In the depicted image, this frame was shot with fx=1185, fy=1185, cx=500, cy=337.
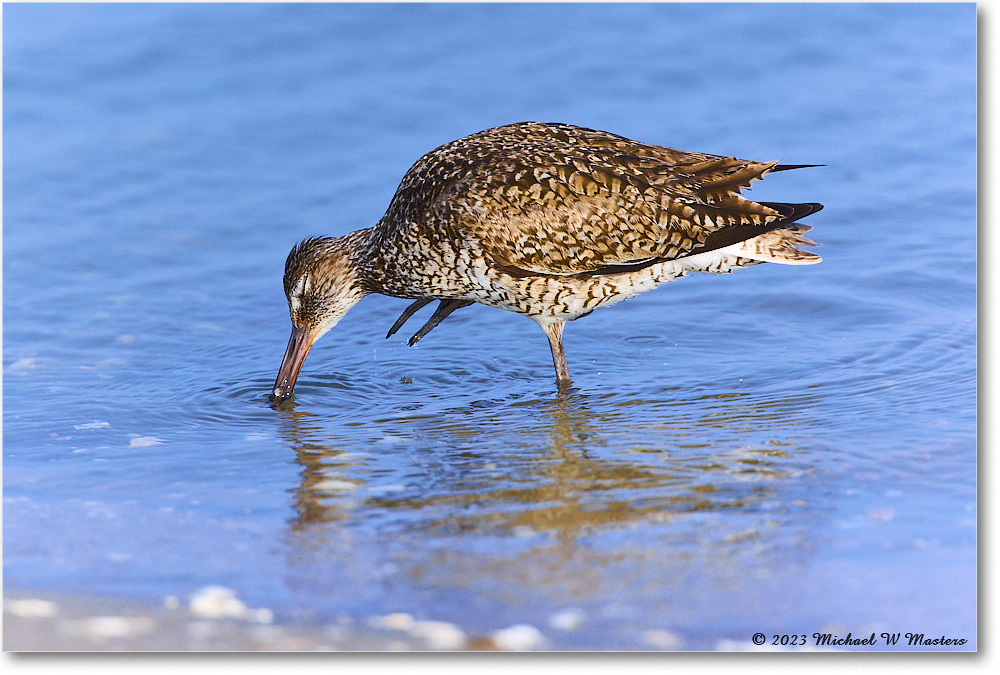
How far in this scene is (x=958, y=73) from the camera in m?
11.7

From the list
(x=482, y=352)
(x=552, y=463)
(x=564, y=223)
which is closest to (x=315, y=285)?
(x=482, y=352)

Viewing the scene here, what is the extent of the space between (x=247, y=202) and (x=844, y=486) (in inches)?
269

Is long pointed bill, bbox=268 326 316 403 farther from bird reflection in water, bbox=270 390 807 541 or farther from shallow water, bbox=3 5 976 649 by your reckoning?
bird reflection in water, bbox=270 390 807 541

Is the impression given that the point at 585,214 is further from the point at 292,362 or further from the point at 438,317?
the point at 292,362

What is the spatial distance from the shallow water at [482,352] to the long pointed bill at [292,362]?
0.44 feet

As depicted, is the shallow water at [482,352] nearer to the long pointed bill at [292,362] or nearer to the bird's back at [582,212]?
the long pointed bill at [292,362]

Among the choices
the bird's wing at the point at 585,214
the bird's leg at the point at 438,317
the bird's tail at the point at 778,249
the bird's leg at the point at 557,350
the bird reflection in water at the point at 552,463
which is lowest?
the bird reflection in water at the point at 552,463

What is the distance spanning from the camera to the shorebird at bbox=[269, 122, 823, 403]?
651 cm

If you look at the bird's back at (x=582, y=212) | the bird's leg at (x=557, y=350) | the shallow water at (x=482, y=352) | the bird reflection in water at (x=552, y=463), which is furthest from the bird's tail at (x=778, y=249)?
the bird's leg at (x=557, y=350)

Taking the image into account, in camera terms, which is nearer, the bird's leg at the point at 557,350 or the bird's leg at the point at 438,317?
the bird's leg at the point at 557,350

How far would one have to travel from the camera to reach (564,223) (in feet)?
21.4

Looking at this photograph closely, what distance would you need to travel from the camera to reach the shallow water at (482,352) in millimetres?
4309

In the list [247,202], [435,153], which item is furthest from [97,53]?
[435,153]

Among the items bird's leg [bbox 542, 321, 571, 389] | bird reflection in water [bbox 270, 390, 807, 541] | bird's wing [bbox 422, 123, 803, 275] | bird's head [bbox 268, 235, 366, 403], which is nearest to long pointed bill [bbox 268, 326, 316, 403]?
bird's head [bbox 268, 235, 366, 403]
